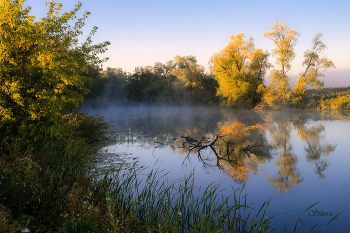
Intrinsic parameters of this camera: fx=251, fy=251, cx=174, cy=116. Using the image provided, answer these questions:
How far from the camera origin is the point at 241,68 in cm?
3556

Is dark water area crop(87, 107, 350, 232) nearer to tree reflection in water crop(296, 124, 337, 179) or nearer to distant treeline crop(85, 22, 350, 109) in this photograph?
tree reflection in water crop(296, 124, 337, 179)

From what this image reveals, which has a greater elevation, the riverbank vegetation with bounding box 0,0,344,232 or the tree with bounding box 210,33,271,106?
the tree with bounding box 210,33,271,106

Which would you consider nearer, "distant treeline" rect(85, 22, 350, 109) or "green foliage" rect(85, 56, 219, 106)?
"distant treeline" rect(85, 22, 350, 109)

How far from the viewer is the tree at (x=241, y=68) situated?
3472 centimetres

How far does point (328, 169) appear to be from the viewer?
26.2 feet

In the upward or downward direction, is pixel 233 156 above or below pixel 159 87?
below

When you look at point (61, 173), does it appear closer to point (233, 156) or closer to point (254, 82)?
point (233, 156)

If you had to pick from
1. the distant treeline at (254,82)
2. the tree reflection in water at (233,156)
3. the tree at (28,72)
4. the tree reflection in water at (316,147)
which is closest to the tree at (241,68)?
the distant treeline at (254,82)

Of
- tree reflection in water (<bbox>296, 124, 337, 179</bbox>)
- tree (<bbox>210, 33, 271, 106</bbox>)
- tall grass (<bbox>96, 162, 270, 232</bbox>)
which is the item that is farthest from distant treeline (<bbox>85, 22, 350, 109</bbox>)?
tall grass (<bbox>96, 162, 270, 232</bbox>)

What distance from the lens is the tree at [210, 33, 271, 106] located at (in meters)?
34.7

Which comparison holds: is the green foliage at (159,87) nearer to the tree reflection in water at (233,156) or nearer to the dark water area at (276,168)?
the dark water area at (276,168)

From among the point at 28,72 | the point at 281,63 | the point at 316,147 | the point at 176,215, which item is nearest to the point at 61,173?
the point at 176,215

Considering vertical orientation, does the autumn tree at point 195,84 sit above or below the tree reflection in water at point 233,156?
above

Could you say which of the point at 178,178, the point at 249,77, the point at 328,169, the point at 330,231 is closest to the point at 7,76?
the point at 178,178
